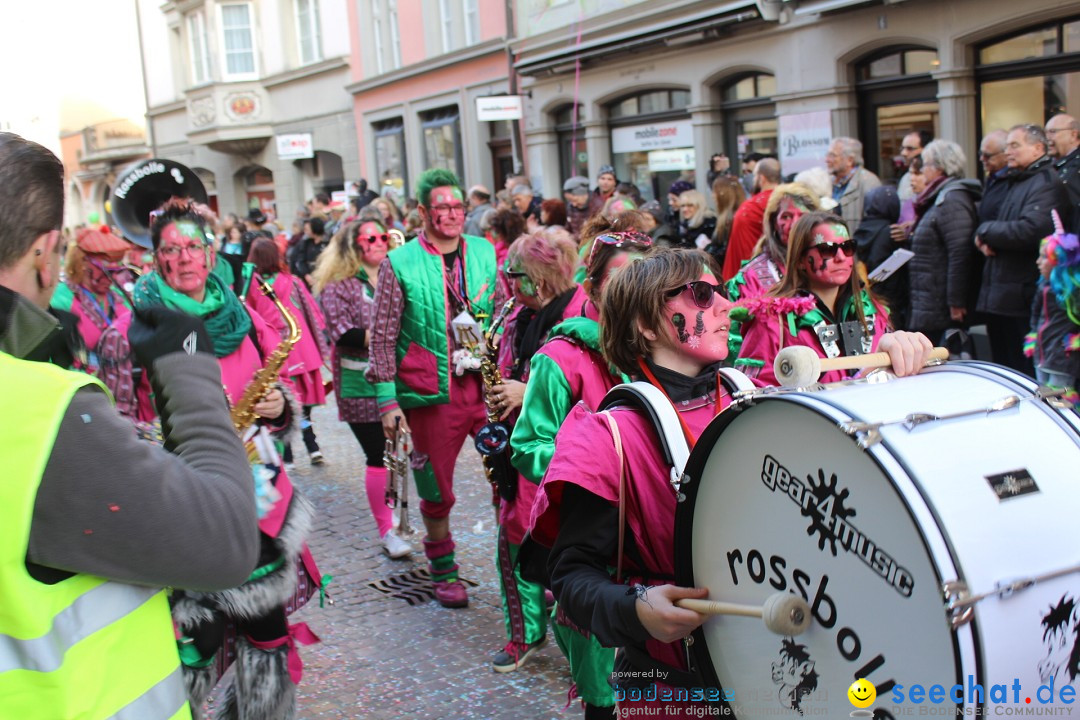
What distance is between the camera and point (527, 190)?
12.4m

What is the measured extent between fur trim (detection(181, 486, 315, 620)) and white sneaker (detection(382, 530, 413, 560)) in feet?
8.09

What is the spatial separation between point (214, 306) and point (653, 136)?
12288mm

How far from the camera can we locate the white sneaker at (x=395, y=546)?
5863 millimetres

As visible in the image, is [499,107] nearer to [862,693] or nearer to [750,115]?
[750,115]

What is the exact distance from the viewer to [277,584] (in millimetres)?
3250

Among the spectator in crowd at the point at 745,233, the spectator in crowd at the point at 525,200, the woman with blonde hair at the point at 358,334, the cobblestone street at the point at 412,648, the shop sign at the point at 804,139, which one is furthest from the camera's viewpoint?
the spectator in crowd at the point at 525,200

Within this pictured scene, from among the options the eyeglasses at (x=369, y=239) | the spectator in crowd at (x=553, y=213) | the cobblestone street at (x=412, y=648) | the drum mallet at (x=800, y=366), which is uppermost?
the spectator in crowd at (x=553, y=213)

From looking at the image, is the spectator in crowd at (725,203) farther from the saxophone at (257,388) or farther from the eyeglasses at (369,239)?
the saxophone at (257,388)

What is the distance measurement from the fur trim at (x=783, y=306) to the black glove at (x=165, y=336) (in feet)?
7.92

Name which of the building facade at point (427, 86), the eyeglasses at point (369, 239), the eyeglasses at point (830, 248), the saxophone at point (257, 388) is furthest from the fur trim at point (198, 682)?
the building facade at point (427, 86)

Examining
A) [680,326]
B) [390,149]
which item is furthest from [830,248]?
[390,149]

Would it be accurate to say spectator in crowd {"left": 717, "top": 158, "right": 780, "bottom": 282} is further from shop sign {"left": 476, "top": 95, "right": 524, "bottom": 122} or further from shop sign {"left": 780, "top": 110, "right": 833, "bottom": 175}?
shop sign {"left": 476, "top": 95, "right": 524, "bottom": 122}

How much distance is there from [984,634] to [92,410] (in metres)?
1.36

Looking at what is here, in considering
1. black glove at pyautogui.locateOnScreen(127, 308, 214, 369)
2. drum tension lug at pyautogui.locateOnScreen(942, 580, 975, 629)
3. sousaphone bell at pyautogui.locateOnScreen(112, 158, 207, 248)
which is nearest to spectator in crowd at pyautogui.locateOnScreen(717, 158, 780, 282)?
sousaphone bell at pyautogui.locateOnScreen(112, 158, 207, 248)
